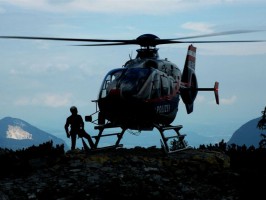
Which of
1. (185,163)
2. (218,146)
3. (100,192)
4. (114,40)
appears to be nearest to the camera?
(100,192)

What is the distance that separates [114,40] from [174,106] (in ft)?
12.2

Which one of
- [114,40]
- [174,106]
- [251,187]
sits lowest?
[251,187]

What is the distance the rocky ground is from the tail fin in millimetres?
4268

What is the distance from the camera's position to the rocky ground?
1549cm

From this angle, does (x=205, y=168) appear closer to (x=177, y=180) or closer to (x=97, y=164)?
(x=177, y=180)

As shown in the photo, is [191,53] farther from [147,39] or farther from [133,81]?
[133,81]

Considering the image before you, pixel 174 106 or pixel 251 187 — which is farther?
pixel 174 106

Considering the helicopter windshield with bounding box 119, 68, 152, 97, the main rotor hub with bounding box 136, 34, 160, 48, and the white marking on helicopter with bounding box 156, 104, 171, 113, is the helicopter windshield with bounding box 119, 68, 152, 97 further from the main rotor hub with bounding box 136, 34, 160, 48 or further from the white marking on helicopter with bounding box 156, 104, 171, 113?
the main rotor hub with bounding box 136, 34, 160, 48

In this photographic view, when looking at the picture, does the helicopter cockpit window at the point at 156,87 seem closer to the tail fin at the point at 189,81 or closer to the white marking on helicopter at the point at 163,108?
the white marking on helicopter at the point at 163,108

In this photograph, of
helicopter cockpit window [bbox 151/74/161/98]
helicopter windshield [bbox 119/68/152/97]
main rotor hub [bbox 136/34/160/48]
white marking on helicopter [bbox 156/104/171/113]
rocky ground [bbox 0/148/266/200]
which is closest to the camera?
rocky ground [bbox 0/148/266/200]


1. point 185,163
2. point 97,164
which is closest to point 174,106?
point 185,163

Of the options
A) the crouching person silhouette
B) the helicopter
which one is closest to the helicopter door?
the helicopter

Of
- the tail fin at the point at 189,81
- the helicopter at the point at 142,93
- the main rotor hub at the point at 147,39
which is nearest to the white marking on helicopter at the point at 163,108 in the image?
the helicopter at the point at 142,93

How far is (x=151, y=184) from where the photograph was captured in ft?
53.1
